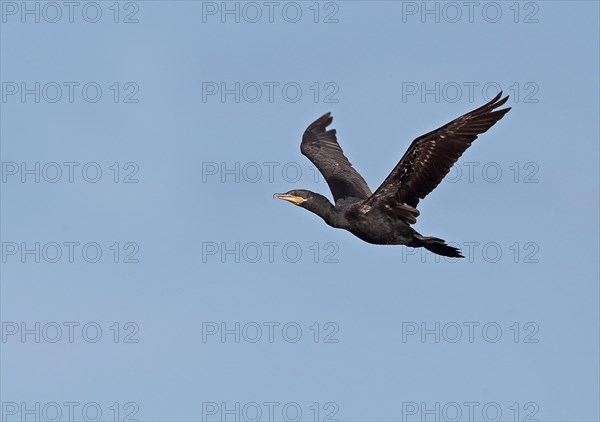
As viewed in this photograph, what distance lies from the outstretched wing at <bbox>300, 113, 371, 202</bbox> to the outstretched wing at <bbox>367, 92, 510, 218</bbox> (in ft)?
7.84

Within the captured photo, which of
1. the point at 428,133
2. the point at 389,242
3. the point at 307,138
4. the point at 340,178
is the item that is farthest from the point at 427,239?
the point at 307,138

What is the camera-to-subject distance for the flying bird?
77.8ft

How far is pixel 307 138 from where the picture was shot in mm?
32406

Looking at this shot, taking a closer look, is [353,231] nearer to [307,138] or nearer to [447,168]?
[447,168]

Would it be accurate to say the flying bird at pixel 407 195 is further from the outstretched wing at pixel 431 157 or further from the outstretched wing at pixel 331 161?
the outstretched wing at pixel 331 161

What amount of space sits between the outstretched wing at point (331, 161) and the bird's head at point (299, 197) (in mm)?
1184

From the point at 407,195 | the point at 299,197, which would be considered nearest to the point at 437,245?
the point at 407,195

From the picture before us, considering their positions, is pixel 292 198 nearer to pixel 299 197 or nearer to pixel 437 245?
pixel 299 197

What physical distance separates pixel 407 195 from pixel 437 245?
116 centimetres

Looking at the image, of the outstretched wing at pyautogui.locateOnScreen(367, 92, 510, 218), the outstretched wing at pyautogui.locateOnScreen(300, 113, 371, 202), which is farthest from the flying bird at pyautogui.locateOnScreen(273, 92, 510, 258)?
the outstretched wing at pyautogui.locateOnScreen(300, 113, 371, 202)

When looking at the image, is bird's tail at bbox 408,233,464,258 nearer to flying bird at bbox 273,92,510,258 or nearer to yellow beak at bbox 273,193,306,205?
flying bird at bbox 273,92,510,258

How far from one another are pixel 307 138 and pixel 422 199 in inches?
304

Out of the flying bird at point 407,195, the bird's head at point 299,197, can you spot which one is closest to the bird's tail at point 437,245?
the flying bird at point 407,195

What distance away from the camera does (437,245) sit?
25469 millimetres
